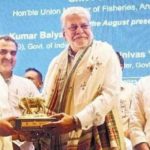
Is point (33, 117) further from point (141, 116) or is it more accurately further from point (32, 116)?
point (141, 116)

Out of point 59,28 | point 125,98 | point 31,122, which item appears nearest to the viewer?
point 31,122

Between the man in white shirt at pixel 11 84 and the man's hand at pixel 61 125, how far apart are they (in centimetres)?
21

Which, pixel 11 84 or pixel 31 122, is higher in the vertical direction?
pixel 11 84

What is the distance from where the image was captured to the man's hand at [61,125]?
1.49 metres

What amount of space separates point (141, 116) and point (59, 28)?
0.52 metres

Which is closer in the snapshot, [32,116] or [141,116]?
[32,116]

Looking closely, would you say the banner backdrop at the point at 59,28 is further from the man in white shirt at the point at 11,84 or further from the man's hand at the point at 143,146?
the man's hand at the point at 143,146

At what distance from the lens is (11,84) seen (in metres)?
1.80

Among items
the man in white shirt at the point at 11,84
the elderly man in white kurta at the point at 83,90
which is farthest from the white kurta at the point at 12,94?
the elderly man in white kurta at the point at 83,90

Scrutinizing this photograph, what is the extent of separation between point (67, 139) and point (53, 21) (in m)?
0.55

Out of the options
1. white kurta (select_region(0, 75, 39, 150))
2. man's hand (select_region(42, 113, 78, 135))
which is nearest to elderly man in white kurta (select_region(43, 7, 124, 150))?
man's hand (select_region(42, 113, 78, 135))

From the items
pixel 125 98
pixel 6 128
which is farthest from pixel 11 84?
pixel 125 98

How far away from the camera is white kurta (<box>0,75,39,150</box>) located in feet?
5.29

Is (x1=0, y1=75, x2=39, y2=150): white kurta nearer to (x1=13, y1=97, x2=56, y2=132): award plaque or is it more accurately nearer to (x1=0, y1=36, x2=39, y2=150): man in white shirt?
(x1=0, y1=36, x2=39, y2=150): man in white shirt
